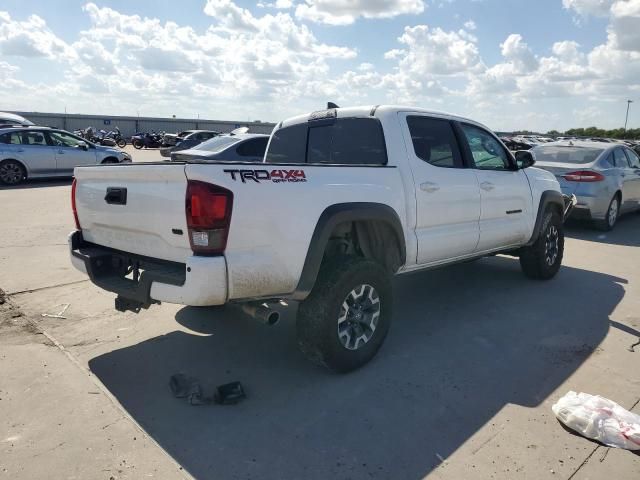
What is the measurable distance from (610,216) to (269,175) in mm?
8589

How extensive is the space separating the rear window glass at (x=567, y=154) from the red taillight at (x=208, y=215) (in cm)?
840

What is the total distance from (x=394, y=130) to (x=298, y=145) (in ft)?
3.63

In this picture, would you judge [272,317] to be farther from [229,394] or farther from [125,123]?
[125,123]

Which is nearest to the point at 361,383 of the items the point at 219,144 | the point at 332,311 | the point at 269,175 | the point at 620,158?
the point at 332,311

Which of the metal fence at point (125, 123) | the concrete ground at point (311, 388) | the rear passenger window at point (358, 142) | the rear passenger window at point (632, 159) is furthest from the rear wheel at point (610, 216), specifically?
the metal fence at point (125, 123)

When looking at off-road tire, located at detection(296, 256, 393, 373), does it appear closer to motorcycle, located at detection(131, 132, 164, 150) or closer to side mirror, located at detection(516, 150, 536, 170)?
side mirror, located at detection(516, 150, 536, 170)

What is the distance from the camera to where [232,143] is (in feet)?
38.9

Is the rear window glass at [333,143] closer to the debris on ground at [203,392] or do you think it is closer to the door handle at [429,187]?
the door handle at [429,187]

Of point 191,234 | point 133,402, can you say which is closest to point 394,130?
point 191,234

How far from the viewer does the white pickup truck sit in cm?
309

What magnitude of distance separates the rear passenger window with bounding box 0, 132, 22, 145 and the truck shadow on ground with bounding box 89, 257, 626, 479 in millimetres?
11554

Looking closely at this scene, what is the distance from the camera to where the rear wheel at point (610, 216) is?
374 inches

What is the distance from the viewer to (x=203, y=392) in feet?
11.5

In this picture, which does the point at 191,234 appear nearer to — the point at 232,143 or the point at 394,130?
the point at 394,130
